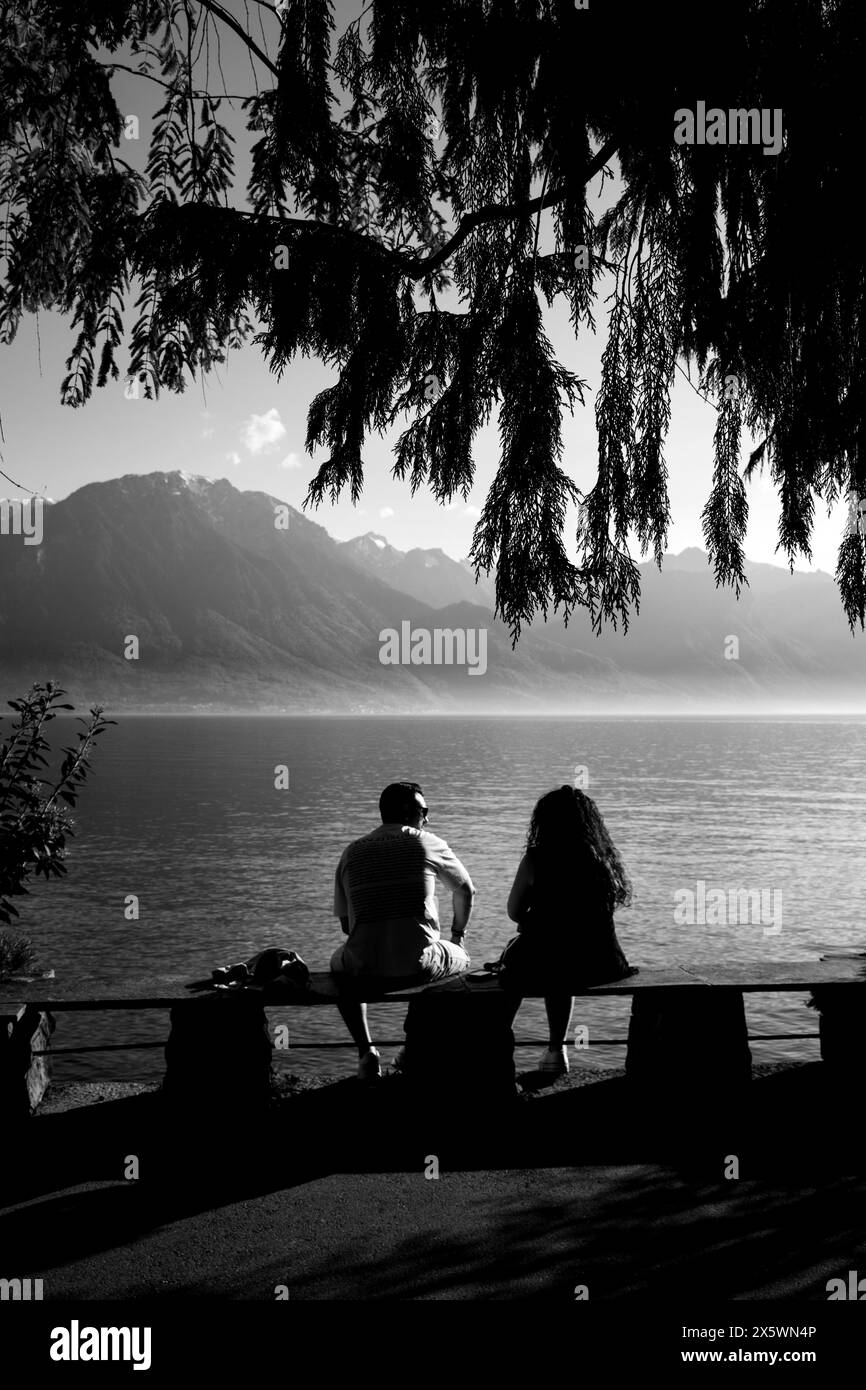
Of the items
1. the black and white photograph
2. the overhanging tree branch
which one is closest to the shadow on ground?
the black and white photograph

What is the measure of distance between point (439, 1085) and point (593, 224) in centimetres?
485

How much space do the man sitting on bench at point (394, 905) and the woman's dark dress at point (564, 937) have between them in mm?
429

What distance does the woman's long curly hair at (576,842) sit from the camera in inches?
263

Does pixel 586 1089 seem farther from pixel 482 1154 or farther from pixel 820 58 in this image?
pixel 820 58

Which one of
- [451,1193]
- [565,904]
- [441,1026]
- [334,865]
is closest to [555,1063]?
[441,1026]

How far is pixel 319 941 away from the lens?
23.2 m

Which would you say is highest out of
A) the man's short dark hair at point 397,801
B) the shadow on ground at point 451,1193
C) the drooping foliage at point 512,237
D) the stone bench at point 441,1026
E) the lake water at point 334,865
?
the drooping foliage at point 512,237

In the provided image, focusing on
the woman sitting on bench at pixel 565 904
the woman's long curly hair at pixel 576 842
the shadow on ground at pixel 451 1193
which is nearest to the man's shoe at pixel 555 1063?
the woman sitting on bench at pixel 565 904

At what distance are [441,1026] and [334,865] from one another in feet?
95.9

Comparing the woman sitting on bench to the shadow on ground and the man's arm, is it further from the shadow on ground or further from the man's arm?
the shadow on ground

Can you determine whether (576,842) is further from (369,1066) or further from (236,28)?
(236,28)

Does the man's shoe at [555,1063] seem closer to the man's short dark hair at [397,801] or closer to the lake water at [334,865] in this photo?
the lake water at [334,865]
